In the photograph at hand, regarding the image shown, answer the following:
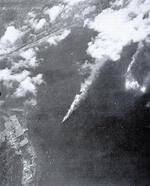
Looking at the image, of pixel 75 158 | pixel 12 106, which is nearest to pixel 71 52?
pixel 12 106

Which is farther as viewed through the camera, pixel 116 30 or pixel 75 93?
pixel 116 30

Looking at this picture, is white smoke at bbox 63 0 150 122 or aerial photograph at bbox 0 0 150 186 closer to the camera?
aerial photograph at bbox 0 0 150 186

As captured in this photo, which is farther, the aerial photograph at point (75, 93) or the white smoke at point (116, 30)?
the white smoke at point (116, 30)

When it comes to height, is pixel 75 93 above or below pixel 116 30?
below

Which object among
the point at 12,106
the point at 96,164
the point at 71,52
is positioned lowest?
the point at 96,164

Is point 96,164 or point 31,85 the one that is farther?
point 31,85

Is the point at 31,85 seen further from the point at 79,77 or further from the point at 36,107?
the point at 79,77

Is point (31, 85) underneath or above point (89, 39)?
underneath

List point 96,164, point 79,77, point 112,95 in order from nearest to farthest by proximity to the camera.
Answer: point 96,164, point 112,95, point 79,77
